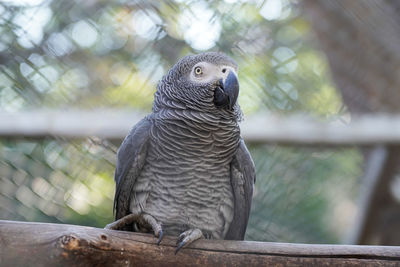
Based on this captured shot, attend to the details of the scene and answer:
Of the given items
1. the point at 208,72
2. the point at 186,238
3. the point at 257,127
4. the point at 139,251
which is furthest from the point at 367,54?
the point at 139,251

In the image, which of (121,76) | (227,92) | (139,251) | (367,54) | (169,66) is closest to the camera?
(139,251)

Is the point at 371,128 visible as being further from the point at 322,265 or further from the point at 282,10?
the point at 322,265

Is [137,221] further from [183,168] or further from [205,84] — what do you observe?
[205,84]

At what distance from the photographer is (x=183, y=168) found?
1.71 m

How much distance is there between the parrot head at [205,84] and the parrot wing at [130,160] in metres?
0.17

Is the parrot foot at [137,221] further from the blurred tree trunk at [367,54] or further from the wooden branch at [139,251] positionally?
the blurred tree trunk at [367,54]

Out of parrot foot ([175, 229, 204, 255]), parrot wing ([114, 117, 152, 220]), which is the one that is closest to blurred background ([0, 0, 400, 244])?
parrot wing ([114, 117, 152, 220])

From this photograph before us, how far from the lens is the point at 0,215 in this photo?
215 centimetres

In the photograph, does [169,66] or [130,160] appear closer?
[130,160]

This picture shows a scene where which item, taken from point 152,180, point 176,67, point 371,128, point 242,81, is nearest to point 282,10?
point 242,81

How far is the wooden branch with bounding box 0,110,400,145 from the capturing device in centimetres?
197

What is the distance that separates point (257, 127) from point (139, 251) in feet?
3.47

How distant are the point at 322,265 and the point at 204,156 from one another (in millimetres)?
634

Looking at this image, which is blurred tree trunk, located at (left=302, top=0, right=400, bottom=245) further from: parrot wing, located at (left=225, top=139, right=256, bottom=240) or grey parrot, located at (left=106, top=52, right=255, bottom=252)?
parrot wing, located at (left=225, top=139, right=256, bottom=240)
